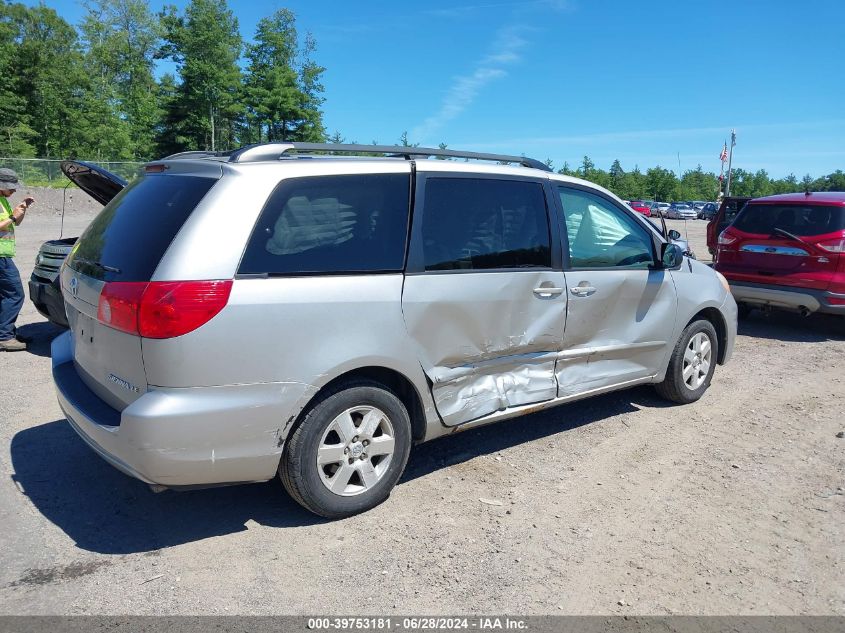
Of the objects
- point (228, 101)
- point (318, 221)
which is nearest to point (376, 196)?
point (318, 221)

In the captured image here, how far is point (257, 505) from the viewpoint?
3.82 meters

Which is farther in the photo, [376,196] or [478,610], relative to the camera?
[376,196]

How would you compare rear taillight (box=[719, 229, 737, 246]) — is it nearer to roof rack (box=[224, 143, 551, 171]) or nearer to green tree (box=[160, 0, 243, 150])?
roof rack (box=[224, 143, 551, 171])

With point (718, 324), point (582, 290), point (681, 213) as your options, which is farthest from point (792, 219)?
point (681, 213)

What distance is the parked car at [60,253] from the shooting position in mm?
5809

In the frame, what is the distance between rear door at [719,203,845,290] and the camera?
821 cm

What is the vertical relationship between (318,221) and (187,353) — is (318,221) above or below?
above

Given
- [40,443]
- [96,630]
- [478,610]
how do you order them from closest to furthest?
[96,630]
[478,610]
[40,443]

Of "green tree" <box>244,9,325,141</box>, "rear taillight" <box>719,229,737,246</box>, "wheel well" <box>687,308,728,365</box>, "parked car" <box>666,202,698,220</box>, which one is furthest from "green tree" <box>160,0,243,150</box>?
"wheel well" <box>687,308,728,365</box>

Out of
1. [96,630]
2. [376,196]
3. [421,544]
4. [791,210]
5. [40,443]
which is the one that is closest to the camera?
[96,630]

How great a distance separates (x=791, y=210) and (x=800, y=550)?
6.52m

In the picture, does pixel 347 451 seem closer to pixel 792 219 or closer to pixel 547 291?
pixel 547 291

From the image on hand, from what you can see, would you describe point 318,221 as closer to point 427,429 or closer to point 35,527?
point 427,429

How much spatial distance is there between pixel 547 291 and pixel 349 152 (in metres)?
1.55
